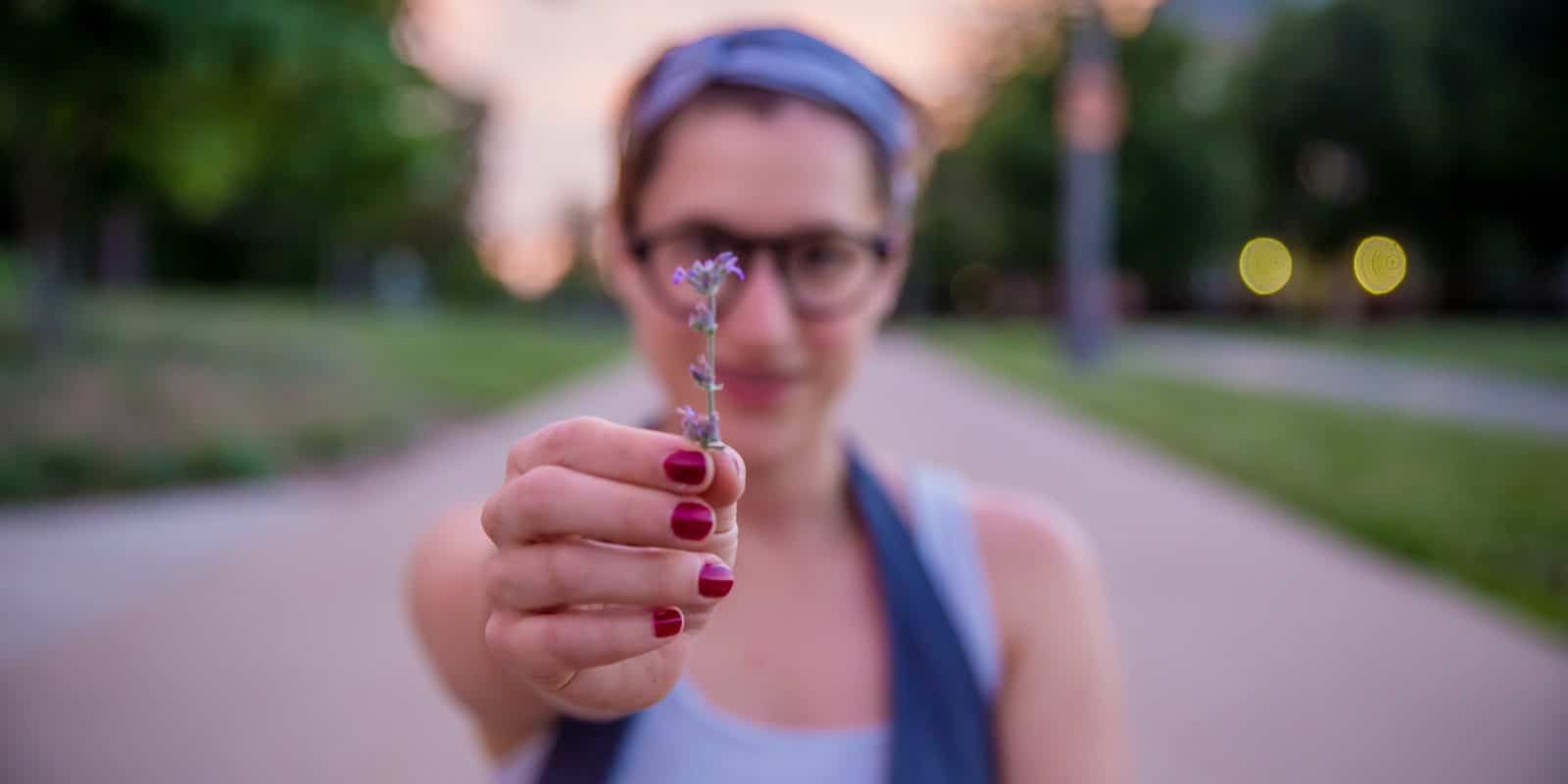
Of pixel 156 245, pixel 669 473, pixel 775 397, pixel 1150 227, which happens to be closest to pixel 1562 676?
pixel 775 397

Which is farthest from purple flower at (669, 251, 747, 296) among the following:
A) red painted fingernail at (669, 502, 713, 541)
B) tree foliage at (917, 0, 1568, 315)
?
tree foliage at (917, 0, 1568, 315)

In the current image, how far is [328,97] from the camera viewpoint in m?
9.01

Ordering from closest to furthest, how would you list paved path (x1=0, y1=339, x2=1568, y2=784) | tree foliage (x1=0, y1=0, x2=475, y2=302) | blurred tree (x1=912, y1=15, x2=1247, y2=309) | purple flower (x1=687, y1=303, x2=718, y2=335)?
purple flower (x1=687, y1=303, x2=718, y2=335), paved path (x1=0, y1=339, x2=1568, y2=784), tree foliage (x1=0, y1=0, x2=475, y2=302), blurred tree (x1=912, y1=15, x2=1247, y2=309)

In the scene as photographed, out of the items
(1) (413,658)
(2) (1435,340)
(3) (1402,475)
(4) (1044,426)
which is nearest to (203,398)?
(1) (413,658)

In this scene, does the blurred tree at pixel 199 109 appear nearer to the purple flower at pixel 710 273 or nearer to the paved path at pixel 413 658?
the paved path at pixel 413 658

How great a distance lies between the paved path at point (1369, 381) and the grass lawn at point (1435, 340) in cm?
37

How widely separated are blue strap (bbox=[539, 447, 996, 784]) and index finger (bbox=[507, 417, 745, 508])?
0.64 meters

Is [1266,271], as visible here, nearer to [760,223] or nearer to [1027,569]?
[1027,569]

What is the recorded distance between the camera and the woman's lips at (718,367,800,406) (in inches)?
44.3

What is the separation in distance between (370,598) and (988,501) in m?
4.50

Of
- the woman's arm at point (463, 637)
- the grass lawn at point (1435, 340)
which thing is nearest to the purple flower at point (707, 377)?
the woman's arm at point (463, 637)

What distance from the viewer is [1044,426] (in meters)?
11.8

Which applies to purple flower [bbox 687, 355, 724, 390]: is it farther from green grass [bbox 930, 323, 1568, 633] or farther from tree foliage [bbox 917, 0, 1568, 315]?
tree foliage [bbox 917, 0, 1568, 315]

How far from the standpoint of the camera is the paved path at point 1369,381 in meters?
11.1
